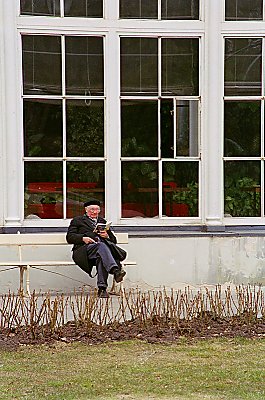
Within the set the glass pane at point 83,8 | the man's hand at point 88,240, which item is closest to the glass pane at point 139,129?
the glass pane at point 83,8

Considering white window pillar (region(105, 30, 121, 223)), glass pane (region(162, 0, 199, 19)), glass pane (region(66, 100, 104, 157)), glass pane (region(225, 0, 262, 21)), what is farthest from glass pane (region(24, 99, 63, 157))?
glass pane (region(225, 0, 262, 21))

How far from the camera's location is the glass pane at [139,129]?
10258mm

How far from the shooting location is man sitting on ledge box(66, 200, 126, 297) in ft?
30.6

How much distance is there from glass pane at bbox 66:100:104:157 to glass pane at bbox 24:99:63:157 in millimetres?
127

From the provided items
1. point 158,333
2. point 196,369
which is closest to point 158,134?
point 158,333

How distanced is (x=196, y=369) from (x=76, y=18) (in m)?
5.28

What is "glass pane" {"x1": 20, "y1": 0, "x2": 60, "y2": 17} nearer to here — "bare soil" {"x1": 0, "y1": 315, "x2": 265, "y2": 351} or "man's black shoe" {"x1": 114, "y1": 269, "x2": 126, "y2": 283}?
"man's black shoe" {"x1": 114, "y1": 269, "x2": 126, "y2": 283}

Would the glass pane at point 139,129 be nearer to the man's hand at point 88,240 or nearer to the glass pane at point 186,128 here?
the glass pane at point 186,128

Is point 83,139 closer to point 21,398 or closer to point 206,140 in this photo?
point 206,140

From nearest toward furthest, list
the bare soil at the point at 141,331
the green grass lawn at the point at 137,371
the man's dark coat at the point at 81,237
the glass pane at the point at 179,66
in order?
1. the green grass lawn at the point at 137,371
2. the bare soil at the point at 141,331
3. the man's dark coat at the point at 81,237
4. the glass pane at the point at 179,66

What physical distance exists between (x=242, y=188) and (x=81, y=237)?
2308mm

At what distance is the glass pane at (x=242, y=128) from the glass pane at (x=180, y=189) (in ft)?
1.77

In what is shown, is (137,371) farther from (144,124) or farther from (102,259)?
(144,124)

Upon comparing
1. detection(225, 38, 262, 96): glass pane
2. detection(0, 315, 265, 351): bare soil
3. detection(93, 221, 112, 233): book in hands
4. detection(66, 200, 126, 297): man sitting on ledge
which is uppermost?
A: detection(225, 38, 262, 96): glass pane
